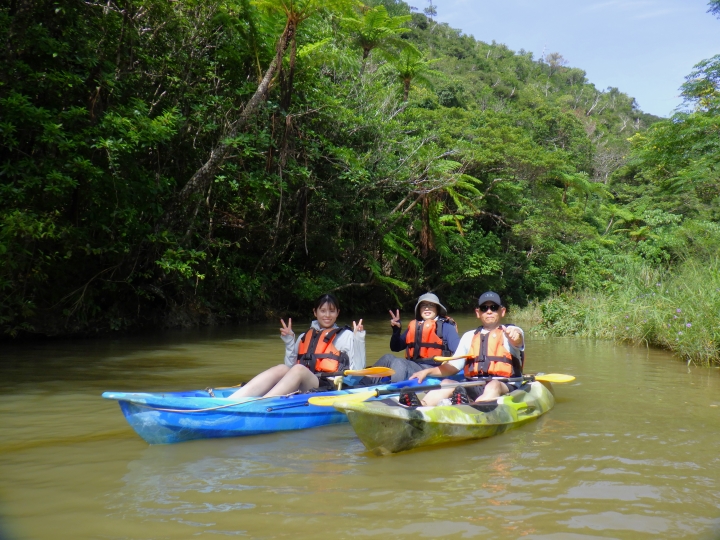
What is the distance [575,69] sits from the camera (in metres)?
60.7

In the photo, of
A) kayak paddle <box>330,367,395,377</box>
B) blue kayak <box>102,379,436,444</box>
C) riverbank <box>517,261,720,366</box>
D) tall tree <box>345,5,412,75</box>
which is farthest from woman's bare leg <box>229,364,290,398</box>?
tall tree <box>345,5,412,75</box>

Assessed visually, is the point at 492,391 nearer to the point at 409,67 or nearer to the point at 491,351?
the point at 491,351

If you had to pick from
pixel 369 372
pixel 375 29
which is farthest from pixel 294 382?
pixel 375 29

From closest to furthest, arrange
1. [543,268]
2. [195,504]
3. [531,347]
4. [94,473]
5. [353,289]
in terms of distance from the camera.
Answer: [195,504], [94,473], [531,347], [353,289], [543,268]

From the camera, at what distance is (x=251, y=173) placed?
37.8ft

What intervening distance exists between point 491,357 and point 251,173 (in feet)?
23.6

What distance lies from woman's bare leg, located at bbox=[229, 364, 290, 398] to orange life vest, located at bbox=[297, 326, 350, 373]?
46cm

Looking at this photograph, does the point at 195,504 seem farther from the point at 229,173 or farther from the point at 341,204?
the point at 341,204

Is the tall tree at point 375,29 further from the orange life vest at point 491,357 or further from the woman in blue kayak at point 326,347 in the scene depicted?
the orange life vest at point 491,357

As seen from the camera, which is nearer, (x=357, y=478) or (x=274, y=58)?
(x=357, y=478)

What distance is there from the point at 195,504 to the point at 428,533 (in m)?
1.23

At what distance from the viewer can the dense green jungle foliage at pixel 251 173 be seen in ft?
26.9

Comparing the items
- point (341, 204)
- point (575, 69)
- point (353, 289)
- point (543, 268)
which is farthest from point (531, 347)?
point (575, 69)

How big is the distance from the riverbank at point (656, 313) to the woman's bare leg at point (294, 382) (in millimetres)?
5645
